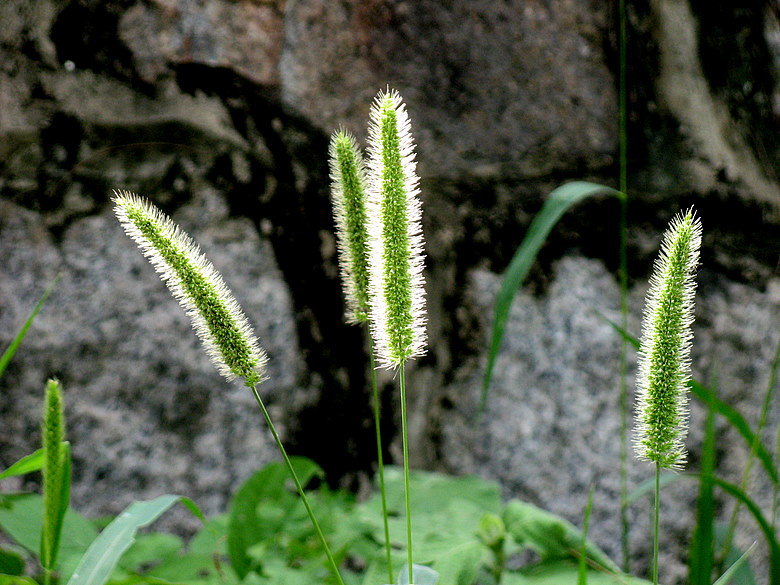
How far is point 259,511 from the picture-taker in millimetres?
1257

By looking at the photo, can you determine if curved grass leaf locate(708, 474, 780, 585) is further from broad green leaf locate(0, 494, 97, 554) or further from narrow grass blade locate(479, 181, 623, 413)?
broad green leaf locate(0, 494, 97, 554)

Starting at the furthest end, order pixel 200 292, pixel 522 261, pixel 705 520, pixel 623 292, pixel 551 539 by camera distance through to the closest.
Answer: pixel 623 292
pixel 551 539
pixel 522 261
pixel 200 292
pixel 705 520

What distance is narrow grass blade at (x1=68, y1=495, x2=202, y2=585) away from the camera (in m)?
0.81

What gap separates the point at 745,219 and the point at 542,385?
0.59 meters

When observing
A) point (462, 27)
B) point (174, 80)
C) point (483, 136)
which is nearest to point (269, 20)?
point (174, 80)

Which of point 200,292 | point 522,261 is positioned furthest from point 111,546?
point 522,261

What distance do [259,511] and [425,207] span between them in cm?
81

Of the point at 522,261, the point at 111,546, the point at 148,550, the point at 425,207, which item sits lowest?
the point at 148,550

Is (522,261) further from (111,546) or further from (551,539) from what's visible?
(111,546)

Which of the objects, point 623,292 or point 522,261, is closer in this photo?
point 522,261

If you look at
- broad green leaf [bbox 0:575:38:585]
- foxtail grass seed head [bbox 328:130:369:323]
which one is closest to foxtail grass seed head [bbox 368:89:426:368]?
foxtail grass seed head [bbox 328:130:369:323]

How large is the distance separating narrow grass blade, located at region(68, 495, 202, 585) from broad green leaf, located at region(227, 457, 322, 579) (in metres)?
0.34

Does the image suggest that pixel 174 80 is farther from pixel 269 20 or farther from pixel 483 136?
pixel 483 136

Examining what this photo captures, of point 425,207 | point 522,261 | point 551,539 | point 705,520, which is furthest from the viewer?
point 425,207
